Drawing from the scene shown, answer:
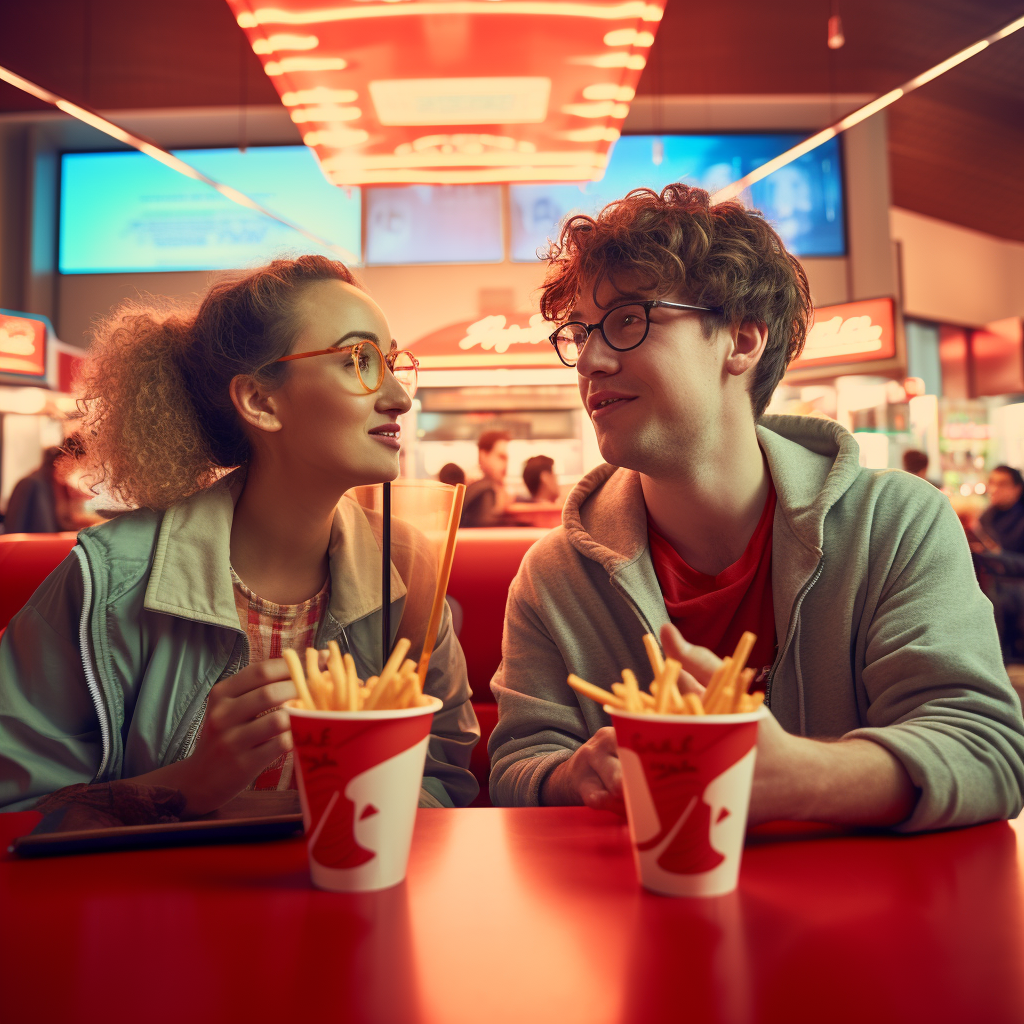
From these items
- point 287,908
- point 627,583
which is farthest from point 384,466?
point 287,908

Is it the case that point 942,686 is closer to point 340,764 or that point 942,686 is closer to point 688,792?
point 688,792

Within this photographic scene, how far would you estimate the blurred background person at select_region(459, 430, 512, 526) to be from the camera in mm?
5551

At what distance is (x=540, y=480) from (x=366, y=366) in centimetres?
486

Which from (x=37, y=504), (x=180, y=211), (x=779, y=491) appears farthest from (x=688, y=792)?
(x=180, y=211)

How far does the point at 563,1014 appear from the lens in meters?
0.57

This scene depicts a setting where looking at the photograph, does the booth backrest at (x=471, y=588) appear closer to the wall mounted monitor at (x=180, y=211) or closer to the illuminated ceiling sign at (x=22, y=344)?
the illuminated ceiling sign at (x=22, y=344)

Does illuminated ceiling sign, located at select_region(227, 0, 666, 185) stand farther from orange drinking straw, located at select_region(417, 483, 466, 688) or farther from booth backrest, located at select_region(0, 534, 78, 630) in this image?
orange drinking straw, located at select_region(417, 483, 466, 688)

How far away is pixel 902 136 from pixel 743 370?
945 centimetres

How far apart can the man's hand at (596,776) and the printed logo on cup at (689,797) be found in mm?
156

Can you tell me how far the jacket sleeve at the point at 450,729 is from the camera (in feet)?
Result: 4.99

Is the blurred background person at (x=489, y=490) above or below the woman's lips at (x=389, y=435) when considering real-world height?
above

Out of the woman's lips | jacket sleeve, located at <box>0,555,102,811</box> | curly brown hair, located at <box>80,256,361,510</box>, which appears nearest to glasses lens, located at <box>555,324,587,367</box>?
the woman's lips

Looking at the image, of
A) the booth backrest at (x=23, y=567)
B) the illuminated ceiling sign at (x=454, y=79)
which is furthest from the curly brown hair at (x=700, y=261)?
the illuminated ceiling sign at (x=454, y=79)

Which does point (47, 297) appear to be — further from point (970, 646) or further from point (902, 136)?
point (970, 646)
